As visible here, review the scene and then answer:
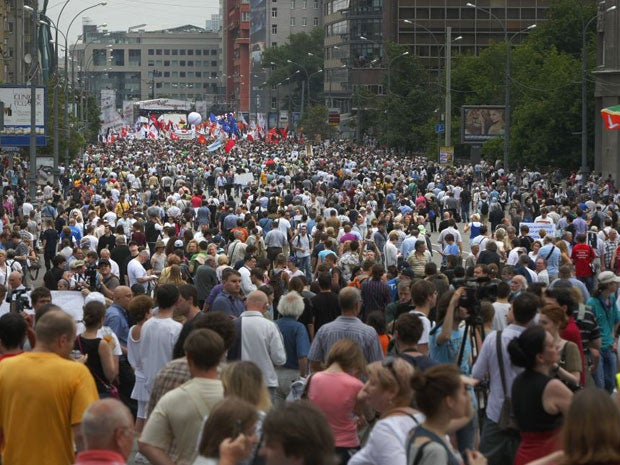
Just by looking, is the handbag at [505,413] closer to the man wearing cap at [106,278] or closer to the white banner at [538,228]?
the man wearing cap at [106,278]

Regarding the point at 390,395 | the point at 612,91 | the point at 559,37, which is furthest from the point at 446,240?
the point at 559,37

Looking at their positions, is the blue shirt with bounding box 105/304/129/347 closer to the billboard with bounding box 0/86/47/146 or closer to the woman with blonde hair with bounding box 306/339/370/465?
the woman with blonde hair with bounding box 306/339/370/465

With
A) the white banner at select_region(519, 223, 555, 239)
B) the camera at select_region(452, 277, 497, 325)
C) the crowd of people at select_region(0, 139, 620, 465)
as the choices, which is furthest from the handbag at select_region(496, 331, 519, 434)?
the white banner at select_region(519, 223, 555, 239)

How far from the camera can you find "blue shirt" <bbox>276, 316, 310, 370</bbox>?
12.0 metres

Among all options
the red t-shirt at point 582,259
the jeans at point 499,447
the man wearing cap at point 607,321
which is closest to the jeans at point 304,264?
the red t-shirt at point 582,259

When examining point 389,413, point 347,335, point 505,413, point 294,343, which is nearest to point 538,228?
point 294,343

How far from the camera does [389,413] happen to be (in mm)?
7566

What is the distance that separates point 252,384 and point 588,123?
6088cm

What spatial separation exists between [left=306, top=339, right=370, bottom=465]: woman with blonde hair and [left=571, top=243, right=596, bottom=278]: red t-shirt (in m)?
13.9

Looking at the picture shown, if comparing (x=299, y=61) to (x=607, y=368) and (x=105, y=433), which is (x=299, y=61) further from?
(x=105, y=433)

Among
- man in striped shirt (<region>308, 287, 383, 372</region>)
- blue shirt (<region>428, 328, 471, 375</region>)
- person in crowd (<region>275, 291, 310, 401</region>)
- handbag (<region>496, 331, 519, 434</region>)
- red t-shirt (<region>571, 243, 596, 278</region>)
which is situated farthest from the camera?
red t-shirt (<region>571, 243, 596, 278</region>)

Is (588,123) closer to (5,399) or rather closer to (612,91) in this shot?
(612,91)

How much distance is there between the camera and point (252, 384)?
7.26 meters

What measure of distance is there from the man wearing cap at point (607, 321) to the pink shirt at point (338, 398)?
5.21 metres
